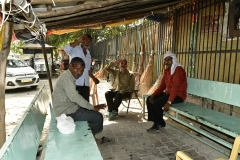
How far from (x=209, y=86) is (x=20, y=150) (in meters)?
3.64

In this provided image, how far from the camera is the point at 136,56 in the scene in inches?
370

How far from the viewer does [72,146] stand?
2482 mm

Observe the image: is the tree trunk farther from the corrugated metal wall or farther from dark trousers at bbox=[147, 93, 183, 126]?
the corrugated metal wall

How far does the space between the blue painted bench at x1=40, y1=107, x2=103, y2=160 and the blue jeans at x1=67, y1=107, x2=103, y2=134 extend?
13.3 inches

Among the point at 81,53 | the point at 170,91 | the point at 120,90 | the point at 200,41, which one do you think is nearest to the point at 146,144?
the point at 170,91

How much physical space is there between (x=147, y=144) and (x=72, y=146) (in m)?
1.91

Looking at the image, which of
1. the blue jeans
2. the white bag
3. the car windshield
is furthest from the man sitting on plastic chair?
the car windshield

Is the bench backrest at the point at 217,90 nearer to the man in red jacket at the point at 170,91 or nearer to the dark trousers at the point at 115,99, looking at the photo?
the man in red jacket at the point at 170,91

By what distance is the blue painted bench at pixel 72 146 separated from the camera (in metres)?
2.24

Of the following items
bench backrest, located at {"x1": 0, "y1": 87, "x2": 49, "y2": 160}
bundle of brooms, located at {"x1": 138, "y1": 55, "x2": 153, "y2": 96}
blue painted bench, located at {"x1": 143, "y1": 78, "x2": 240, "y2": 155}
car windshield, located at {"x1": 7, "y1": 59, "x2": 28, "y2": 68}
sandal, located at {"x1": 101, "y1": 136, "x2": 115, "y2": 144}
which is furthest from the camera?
car windshield, located at {"x1": 7, "y1": 59, "x2": 28, "y2": 68}

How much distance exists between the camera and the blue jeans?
3.37 m

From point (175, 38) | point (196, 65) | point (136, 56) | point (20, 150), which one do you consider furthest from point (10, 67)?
point (20, 150)

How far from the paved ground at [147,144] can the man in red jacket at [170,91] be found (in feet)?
1.09

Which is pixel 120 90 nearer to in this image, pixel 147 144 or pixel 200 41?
pixel 147 144
